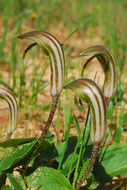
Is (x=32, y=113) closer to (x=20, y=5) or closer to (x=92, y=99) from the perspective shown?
(x=92, y=99)

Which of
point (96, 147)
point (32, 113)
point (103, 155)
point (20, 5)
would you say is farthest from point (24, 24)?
point (96, 147)

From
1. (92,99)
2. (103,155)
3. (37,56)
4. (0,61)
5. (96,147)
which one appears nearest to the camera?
(92,99)

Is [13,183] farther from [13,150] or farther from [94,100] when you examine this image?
[94,100]

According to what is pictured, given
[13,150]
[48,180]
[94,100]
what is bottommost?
[48,180]

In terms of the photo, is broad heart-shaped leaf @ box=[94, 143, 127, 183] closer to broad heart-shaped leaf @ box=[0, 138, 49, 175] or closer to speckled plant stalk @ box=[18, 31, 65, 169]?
broad heart-shaped leaf @ box=[0, 138, 49, 175]

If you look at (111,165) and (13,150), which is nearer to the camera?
(13,150)

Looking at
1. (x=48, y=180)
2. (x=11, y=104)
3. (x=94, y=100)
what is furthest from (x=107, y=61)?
(x=48, y=180)

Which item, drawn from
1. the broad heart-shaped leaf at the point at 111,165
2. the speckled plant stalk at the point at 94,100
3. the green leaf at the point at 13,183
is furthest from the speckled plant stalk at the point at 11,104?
the broad heart-shaped leaf at the point at 111,165
